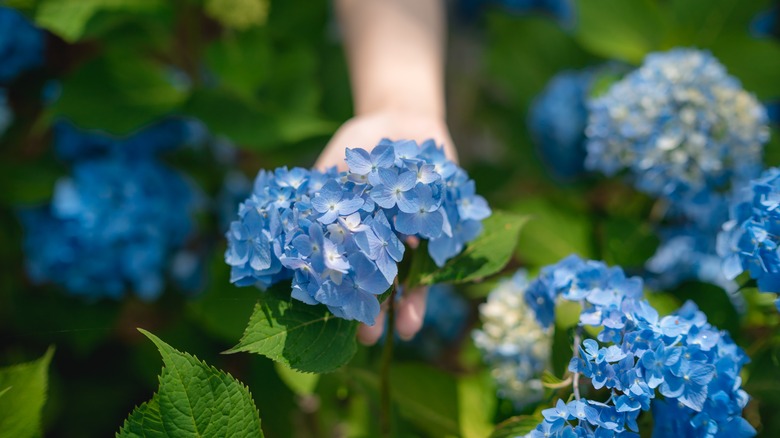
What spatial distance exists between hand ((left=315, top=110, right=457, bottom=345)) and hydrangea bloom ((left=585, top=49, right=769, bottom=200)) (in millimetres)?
270

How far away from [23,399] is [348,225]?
42 cm

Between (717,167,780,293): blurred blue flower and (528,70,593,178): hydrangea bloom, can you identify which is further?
(528,70,593,178): hydrangea bloom

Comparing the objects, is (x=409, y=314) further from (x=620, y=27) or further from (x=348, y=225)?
(x=620, y=27)

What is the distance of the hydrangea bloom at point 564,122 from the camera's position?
1.25 metres

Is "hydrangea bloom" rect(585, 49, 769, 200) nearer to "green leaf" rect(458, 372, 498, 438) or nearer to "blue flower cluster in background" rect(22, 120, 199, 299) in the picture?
"green leaf" rect(458, 372, 498, 438)

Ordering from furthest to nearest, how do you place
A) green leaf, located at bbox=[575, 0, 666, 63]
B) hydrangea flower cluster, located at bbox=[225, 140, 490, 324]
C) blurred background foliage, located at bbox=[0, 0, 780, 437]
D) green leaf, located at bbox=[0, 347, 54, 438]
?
green leaf, located at bbox=[575, 0, 666, 63]
blurred background foliage, located at bbox=[0, 0, 780, 437]
green leaf, located at bbox=[0, 347, 54, 438]
hydrangea flower cluster, located at bbox=[225, 140, 490, 324]

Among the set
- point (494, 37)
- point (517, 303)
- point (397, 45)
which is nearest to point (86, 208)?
point (397, 45)

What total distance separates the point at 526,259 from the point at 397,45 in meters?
0.44

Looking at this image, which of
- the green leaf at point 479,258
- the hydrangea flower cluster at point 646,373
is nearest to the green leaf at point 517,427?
the hydrangea flower cluster at point 646,373

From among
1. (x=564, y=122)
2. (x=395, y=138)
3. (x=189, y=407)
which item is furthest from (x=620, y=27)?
(x=189, y=407)

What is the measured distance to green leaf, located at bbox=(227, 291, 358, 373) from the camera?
627mm

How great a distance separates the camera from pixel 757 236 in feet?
2.30

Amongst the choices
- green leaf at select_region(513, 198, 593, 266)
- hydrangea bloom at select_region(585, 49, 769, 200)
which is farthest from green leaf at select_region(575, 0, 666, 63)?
green leaf at select_region(513, 198, 593, 266)

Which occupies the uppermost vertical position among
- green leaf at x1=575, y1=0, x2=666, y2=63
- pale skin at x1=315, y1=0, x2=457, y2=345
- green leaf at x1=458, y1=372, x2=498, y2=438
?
green leaf at x1=575, y1=0, x2=666, y2=63
